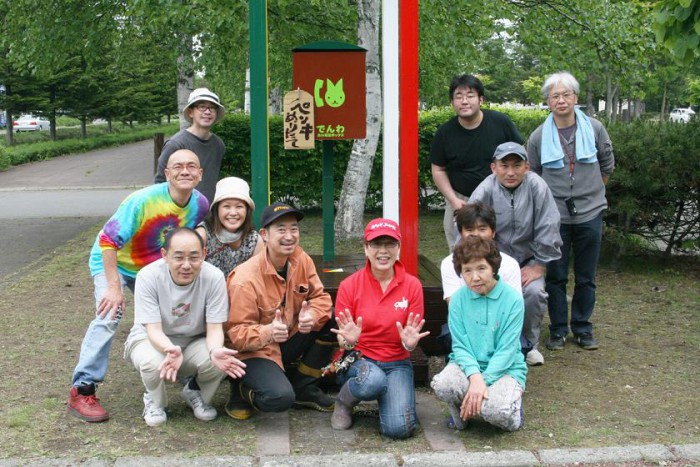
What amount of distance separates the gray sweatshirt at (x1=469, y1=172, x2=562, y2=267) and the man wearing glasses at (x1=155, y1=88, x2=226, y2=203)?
1.80m

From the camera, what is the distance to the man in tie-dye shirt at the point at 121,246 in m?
4.58

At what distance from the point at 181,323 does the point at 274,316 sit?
51cm

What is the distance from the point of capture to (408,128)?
17.5 feet

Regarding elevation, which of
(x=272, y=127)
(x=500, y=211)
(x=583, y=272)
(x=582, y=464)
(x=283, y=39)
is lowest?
(x=582, y=464)

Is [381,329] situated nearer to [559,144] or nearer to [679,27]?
[559,144]

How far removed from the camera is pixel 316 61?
6.20 meters

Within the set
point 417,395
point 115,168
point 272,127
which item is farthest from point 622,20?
point 115,168

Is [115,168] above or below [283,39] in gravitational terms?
below

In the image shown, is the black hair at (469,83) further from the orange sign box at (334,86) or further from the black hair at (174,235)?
the black hair at (174,235)

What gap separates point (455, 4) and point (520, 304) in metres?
7.35

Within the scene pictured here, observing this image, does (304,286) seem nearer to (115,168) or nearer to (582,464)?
(582,464)

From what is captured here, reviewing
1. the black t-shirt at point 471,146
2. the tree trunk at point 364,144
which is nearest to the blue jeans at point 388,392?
the black t-shirt at point 471,146

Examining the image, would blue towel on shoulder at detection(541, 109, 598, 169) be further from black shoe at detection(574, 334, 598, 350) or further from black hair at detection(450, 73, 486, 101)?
black shoe at detection(574, 334, 598, 350)

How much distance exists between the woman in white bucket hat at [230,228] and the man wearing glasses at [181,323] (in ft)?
1.37
